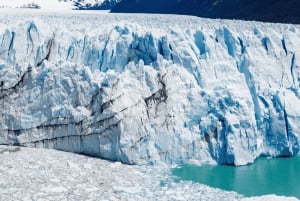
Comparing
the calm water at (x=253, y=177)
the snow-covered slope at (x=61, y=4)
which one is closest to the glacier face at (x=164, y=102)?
the calm water at (x=253, y=177)

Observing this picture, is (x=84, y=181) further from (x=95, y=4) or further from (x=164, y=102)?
(x=95, y=4)

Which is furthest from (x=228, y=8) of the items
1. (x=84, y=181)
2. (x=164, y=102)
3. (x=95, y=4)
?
(x=84, y=181)

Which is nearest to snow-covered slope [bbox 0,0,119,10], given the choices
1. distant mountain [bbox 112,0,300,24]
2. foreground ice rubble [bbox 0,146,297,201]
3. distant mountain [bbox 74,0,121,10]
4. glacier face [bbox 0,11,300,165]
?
distant mountain [bbox 74,0,121,10]

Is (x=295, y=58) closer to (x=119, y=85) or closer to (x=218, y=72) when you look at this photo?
(x=218, y=72)

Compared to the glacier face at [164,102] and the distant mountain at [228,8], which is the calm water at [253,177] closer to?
the glacier face at [164,102]

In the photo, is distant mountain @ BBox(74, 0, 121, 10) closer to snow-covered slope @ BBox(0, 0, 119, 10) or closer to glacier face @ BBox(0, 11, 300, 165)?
snow-covered slope @ BBox(0, 0, 119, 10)
